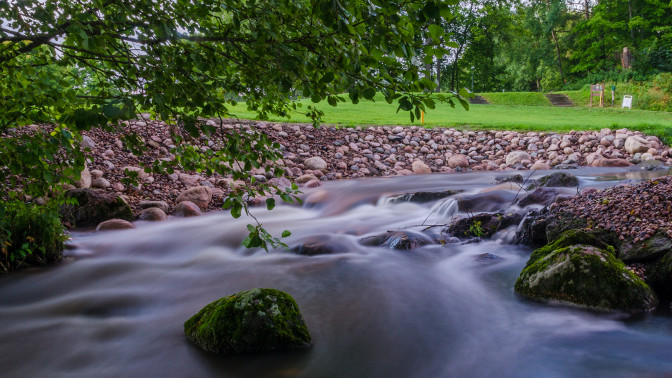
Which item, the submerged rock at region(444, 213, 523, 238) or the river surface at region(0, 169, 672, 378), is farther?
the submerged rock at region(444, 213, 523, 238)

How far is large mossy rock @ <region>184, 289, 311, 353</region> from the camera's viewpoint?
12.1ft

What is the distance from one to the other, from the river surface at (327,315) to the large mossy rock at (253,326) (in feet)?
0.33

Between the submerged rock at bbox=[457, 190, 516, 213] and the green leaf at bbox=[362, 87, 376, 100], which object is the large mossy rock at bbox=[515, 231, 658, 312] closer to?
the green leaf at bbox=[362, 87, 376, 100]

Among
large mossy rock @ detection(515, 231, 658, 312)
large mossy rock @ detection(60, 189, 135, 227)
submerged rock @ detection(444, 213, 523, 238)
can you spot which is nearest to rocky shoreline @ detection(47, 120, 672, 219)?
large mossy rock @ detection(60, 189, 135, 227)

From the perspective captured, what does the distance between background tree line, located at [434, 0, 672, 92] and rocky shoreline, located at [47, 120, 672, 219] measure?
2429cm

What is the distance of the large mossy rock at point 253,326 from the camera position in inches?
145

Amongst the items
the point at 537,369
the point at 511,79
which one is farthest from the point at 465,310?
the point at 511,79

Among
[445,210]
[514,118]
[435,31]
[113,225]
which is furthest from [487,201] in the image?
[514,118]

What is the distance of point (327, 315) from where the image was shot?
4.68m

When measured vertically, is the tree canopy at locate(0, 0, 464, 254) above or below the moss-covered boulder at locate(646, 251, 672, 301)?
above

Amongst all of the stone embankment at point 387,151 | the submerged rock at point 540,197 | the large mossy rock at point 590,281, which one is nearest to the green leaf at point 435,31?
A: the large mossy rock at point 590,281

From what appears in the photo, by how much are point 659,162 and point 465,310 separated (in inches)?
520

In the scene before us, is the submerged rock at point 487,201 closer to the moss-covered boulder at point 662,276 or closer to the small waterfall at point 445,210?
the small waterfall at point 445,210

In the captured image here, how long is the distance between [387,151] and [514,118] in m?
11.6
